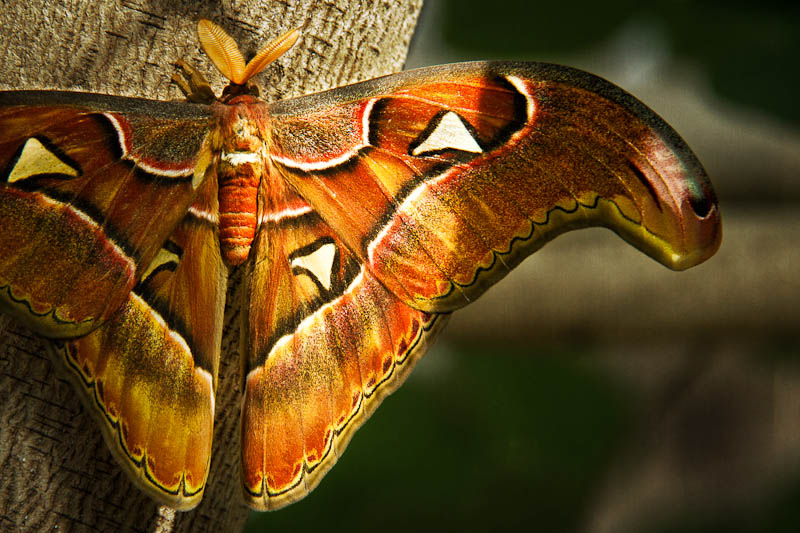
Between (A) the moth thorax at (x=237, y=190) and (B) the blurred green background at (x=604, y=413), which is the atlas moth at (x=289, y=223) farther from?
(B) the blurred green background at (x=604, y=413)

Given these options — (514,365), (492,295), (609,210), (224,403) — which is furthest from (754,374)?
(224,403)

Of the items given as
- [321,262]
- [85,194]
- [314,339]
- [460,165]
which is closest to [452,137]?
[460,165]

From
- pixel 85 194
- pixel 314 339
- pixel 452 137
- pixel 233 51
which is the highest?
pixel 233 51

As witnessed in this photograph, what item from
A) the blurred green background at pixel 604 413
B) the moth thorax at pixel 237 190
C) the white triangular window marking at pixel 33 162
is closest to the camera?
the white triangular window marking at pixel 33 162

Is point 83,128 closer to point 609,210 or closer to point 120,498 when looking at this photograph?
point 120,498

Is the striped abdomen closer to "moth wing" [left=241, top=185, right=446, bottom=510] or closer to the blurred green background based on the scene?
"moth wing" [left=241, top=185, right=446, bottom=510]

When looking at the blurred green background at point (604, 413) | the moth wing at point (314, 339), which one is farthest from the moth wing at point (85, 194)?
the blurred green background at point (604, 413)

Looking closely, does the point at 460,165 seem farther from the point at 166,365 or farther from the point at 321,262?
the point at 166,365
